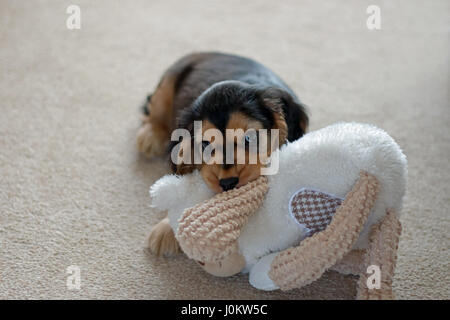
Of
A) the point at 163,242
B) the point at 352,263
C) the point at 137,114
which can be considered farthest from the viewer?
the point at 137,114

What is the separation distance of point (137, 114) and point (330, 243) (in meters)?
1.58

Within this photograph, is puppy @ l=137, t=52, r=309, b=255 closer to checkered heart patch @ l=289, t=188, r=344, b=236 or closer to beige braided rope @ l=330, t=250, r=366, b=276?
checkered heart patch @ l=289, t=188, r=344, b=236

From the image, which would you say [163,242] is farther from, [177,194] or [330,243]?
[330,243]

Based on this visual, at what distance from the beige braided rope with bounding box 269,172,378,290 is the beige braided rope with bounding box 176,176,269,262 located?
0.18 metres

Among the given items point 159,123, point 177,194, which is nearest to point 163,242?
point 177,194

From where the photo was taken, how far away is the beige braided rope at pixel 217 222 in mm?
1559

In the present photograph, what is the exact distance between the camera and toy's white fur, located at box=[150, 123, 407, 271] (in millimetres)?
1686

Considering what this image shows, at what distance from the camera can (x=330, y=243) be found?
1606 millimetres

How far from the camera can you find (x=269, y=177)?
1792 millimetres

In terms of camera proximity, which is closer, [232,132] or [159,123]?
[232,132]

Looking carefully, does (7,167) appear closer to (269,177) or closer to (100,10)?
(269,177)
